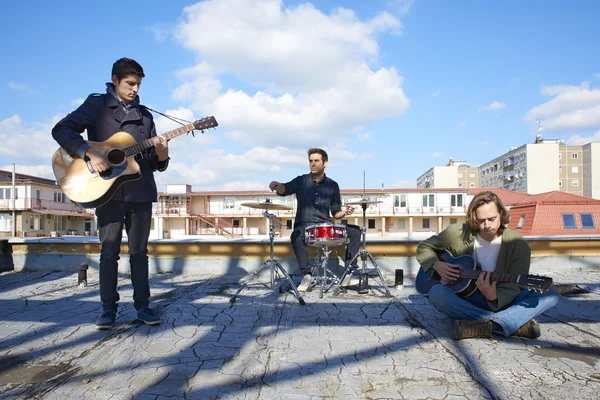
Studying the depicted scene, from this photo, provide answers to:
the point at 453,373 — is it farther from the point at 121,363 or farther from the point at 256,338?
the point at 121,363

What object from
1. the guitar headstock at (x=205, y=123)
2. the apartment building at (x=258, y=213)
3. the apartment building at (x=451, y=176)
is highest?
the apartment building at (x=451, y=176)

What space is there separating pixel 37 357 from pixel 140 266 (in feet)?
3.37

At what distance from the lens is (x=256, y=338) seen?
9.18 ft

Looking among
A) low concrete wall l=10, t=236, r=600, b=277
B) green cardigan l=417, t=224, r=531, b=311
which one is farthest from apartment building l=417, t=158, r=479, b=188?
green cardigan l=417, t=224, r=531, b=311

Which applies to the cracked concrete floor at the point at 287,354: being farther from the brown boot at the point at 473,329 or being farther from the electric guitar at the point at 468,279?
the electric guitar at the point at 468,279

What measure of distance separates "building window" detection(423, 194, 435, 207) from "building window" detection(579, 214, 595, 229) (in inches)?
987

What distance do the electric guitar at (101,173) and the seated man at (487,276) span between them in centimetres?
231

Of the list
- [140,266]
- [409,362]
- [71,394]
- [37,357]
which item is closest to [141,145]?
[140,266]

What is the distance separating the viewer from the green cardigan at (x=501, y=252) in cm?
270

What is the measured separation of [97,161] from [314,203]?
278 centimetres

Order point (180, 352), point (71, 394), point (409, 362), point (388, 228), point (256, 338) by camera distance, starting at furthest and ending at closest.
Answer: point (388, 228) < point (256, 338) < point (180, 352) < point (409, 362) < point (71, 394)

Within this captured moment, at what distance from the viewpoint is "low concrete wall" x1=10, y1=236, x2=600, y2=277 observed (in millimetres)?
5973

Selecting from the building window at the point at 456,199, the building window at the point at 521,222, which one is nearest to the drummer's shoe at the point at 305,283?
the building window at the point at 521,222

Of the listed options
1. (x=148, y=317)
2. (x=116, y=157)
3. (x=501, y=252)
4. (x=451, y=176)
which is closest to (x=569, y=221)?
(x=501, y=252)
